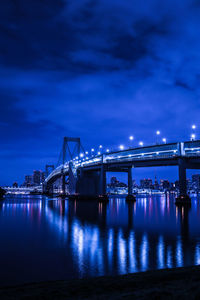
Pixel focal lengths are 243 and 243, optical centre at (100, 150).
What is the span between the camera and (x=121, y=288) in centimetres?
640

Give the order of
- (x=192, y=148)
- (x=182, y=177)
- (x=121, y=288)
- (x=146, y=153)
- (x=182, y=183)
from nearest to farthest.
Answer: (x=121, y=288)
(x=192, y=148)
(x=182, y=177)
(x=182, y=183)
(x=146, y=153)

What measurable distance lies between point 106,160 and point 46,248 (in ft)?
175

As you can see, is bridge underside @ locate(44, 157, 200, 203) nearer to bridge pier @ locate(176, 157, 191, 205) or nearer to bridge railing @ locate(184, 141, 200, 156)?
bridge pier @ locate(176, 157, 191, 205)

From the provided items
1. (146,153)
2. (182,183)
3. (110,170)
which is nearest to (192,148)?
(182,183)

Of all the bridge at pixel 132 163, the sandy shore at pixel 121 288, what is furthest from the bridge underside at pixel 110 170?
the sandy shore at pixel 121 288

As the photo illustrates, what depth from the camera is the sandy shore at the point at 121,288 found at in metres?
5.42

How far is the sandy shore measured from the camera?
542 cm

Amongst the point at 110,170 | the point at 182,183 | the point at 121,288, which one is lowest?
the point at 121,288

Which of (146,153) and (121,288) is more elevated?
(146,153)

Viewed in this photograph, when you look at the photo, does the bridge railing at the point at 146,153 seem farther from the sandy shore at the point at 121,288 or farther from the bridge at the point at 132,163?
the sandy shore at the point at 121,288

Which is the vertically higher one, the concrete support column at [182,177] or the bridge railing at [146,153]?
the bridge railing at [146,153]

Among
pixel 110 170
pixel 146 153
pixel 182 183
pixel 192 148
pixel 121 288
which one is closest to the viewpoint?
pixel 121 288

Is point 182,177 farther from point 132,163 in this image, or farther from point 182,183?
point 132,163

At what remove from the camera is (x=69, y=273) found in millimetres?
9000
